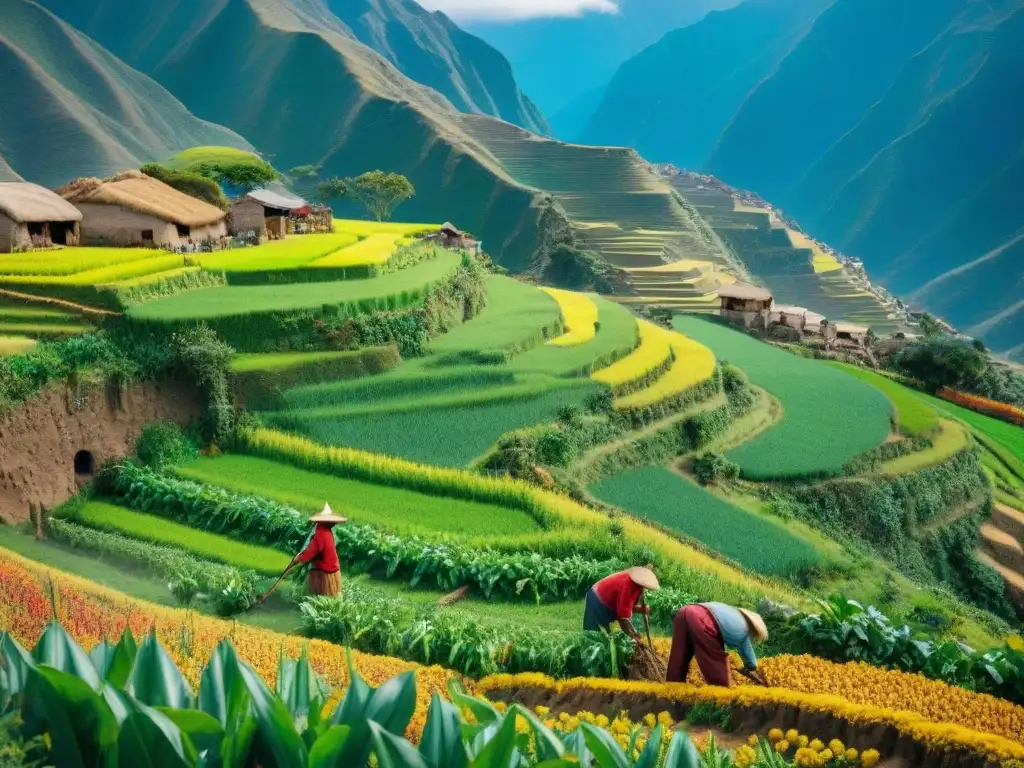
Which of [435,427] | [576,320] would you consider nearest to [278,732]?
[435,427]

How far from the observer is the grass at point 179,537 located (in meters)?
13.2

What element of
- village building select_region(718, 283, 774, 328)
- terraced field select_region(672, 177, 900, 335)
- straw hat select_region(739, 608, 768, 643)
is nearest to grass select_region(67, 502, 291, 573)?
straw hat select_region(739, 608, 768, 643)

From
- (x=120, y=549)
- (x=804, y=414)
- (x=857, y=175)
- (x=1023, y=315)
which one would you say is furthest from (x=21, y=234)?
(x=857, y=175)

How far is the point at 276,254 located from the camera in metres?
26.8

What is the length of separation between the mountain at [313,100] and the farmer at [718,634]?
210 ft

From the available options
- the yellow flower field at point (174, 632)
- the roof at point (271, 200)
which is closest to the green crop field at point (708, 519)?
the yellow flower field at point (174, 632)

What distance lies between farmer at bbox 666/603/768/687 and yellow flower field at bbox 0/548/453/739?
217cm

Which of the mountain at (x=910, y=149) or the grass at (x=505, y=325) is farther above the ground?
the mountain at (x=910, y=149)

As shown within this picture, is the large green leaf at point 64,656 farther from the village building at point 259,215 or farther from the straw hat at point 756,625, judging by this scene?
the village building at point 259,215

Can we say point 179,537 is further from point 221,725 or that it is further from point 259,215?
point 259,215

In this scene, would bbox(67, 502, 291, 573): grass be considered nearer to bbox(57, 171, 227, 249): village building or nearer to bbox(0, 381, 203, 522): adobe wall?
bbox(0, 381, 203, 522): adobe wall

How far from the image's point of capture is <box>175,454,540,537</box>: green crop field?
14711 millimetres

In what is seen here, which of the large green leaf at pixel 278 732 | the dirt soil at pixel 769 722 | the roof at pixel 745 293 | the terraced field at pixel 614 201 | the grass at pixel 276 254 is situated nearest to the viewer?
the large green leaf at pixel 278 732

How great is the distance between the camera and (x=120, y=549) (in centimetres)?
1363
